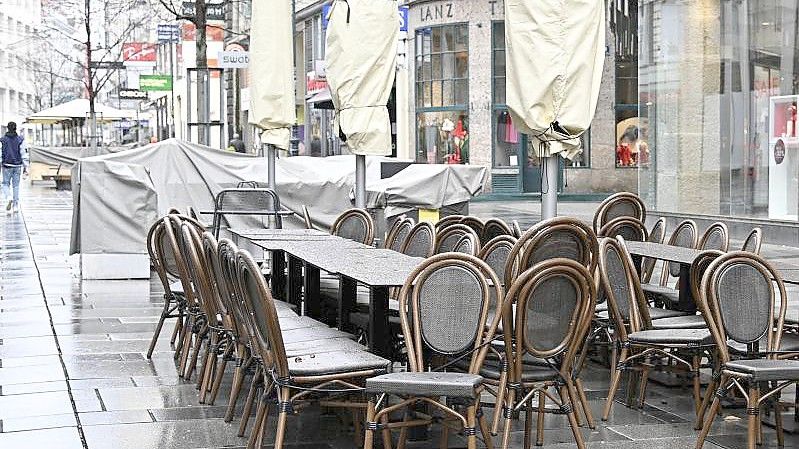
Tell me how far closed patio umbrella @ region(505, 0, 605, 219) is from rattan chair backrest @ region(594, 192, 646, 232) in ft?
9.09

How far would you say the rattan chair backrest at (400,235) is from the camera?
9727mm

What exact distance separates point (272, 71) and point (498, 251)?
5686mm

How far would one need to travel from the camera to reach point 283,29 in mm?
13328

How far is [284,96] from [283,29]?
27.2 inches

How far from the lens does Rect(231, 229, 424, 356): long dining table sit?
22.3 feet

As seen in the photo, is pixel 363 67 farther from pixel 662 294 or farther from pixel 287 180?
pixel 287 180

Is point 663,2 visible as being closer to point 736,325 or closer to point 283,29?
point 283,29

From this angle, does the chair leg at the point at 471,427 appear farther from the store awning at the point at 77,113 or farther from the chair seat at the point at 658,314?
the store awning at the point at 77,113

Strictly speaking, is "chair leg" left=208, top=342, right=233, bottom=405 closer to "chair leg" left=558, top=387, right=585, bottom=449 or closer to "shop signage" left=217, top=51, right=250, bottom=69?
"chair leg" left=558, top=387, right=585, bottom=449

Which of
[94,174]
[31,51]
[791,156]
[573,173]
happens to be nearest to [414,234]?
[94,174]

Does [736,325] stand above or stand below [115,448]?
above

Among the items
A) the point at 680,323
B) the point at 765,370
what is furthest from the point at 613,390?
the point at 765,370

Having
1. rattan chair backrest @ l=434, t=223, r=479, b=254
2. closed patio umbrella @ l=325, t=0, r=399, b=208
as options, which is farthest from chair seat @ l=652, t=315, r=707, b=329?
closed patio umbrella @ l=325, t=0, r=399, b=208

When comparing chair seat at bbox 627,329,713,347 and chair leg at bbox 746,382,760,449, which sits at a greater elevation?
chair seat at bbox 627,329,713,347
